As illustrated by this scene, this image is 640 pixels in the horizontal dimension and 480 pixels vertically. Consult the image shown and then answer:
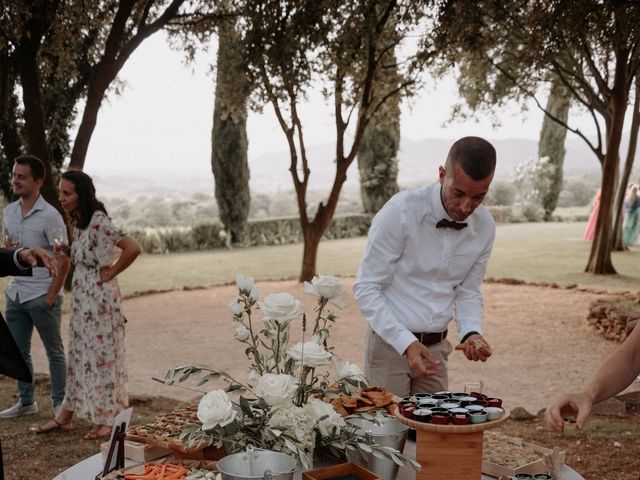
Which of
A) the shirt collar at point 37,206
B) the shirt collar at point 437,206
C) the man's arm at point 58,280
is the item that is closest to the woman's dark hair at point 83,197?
the man's arm at point 58,280

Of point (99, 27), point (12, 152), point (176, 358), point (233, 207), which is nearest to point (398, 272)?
point (176, 358)

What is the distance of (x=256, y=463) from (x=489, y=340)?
822cm

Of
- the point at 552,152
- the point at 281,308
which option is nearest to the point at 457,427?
the point at 281,308

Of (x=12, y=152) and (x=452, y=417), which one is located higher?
(x=12, y=152)

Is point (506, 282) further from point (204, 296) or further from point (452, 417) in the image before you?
point (452, 417)

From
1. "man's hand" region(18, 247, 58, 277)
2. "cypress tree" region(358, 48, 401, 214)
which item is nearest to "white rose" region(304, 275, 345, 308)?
"man's hand" region(18, 247, 58, 277)

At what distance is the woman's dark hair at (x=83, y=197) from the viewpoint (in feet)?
16.0

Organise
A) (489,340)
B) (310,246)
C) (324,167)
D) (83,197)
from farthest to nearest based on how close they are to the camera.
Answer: (324,167), (310,246), (489,340), (83,197)

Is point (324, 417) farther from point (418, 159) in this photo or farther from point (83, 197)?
point (418, 159)

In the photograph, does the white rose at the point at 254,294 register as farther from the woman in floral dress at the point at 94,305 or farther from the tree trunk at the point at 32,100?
the tree trunk at the point at 32,100

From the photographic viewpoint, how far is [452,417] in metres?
1.96

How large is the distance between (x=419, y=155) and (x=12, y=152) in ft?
266

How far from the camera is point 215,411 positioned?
1.81 metres

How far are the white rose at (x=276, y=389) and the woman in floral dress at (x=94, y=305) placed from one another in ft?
10.8
